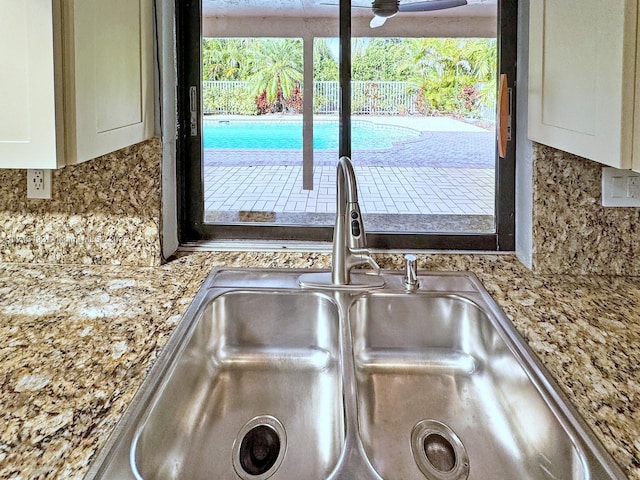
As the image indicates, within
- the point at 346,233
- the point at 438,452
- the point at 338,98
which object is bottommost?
the point at 438,452

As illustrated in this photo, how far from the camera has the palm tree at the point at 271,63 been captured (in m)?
1.72

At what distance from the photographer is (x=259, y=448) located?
1.00 m

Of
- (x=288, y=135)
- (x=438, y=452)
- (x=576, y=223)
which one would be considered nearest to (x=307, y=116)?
(x=288, y=135)

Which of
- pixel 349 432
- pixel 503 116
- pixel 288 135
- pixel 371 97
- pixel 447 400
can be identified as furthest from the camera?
pixel 288 135

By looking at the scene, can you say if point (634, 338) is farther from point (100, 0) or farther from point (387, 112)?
point (100, 0)

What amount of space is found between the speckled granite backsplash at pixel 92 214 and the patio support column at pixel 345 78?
57cm

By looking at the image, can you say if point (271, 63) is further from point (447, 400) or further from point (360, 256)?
point (447, 400)

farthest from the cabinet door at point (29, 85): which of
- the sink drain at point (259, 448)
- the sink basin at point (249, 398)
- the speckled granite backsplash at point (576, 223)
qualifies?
the speckled granite backsplash at point (576, 223)

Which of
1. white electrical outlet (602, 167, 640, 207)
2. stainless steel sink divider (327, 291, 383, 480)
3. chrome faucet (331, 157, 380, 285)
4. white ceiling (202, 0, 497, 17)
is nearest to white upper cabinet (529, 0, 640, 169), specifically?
white electrical outlet (602, 167, 640, 207)

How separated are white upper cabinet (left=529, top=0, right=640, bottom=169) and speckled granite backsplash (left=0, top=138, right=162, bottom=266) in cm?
102

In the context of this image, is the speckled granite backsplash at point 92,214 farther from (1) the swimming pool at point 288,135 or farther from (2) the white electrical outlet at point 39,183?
(1) the swimming pool at point 288,135

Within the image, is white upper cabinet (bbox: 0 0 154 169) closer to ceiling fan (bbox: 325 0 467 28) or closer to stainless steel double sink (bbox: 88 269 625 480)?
stainless steel double sink (bbox: 88 269 625 480)

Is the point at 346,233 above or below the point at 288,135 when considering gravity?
below

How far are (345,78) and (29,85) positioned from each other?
92 cm
